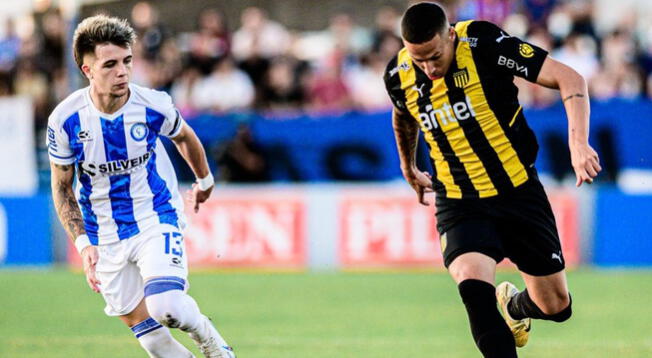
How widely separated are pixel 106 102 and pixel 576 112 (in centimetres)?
267

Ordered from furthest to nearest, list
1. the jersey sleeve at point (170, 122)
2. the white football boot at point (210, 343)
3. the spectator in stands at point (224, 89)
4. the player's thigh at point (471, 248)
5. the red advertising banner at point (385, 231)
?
1. the spectator in stands at point (224, 89)
2. the red advertising banner at point (385, 231)
3. the jersey sleeve at point (170, 122)
4. the white football boot at point (210, 343)
5. the player's thigh at point (471, 248)

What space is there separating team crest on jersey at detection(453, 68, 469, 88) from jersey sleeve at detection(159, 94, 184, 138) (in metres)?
1.66

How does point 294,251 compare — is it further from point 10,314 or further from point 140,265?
point 140,265

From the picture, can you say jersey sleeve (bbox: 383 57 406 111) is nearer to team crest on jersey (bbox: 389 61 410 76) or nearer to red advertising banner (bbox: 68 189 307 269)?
team crest on jersey (bbox: 389 61 410 76)

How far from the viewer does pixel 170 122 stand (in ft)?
23.6

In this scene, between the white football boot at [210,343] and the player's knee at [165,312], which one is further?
the white football boot at [210,343]

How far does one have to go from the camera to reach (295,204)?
16391mm

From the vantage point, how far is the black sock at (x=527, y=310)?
25.2ft

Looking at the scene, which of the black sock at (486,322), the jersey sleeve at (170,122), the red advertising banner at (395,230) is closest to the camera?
the black sock at (486,322)

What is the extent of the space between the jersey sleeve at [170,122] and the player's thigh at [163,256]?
1.83 ft

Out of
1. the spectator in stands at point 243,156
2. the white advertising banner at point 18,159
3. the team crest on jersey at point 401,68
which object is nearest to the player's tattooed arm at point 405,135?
the team crest on jersey at point 401,68

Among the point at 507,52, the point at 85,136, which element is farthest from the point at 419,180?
the point at 85,136

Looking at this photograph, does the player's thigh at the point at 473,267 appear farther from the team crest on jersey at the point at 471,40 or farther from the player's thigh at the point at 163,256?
the player's thigh at the point at 163,256

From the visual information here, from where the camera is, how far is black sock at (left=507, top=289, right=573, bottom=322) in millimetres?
7688
